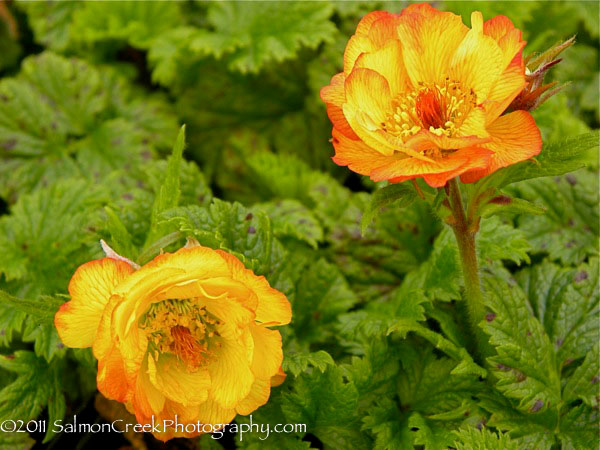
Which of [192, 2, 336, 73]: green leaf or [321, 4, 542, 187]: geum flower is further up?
[321, 4, 542, 187]: geum flower

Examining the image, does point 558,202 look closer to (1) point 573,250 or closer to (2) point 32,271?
(1) point 573,250

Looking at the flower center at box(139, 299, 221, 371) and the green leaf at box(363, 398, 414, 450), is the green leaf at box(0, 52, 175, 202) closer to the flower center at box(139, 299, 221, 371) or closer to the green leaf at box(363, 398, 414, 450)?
the flower center at box(139, 299, 221, 371)

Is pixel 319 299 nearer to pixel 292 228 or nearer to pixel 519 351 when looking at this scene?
pixel 292 228

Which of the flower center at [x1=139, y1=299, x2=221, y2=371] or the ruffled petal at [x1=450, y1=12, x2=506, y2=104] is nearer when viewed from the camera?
the ruffled petal at [x1=450, y1=12, x2=506, y2=104]

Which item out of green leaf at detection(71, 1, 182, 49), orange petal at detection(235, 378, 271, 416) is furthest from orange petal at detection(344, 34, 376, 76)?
green leaf at detection(71, 1, 182, 49)

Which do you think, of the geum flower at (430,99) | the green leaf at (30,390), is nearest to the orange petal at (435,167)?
the geum flower at (430,99)

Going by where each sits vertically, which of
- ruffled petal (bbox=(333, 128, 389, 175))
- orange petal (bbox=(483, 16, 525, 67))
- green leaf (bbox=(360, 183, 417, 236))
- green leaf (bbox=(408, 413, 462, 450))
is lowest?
green leaf (bbox=(408, 413, 462, 450))

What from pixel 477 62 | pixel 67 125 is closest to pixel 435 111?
pixel 477 62
